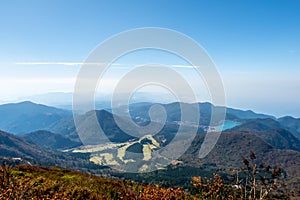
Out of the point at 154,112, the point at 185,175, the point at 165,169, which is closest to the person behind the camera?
the point at 154,112

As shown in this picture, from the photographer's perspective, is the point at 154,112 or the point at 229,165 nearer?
the point at 154,112

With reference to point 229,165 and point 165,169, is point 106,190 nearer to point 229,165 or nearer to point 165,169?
point 165,169

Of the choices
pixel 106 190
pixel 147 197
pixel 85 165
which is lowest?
pixel 85 165

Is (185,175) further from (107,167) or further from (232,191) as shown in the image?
(232,191)

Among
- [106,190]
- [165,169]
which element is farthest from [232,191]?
[165,169]

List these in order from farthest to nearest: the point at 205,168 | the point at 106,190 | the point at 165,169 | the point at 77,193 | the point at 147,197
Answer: the point at 205,168
the point at 165,169
the point at 106,190
the point at 77,193
the point at 147,197

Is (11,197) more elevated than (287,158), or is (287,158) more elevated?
(11,197)

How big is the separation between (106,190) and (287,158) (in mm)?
218273

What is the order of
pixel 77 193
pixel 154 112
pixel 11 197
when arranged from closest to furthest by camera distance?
pixel 11 197 → pixel 77 193 → pixel 154 112

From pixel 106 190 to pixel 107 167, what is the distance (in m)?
187

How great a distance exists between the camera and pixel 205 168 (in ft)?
622

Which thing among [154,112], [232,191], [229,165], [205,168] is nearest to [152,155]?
[205,168]

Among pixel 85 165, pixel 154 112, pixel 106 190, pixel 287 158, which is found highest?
pixel 154 112

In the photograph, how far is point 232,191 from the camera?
638 cm
